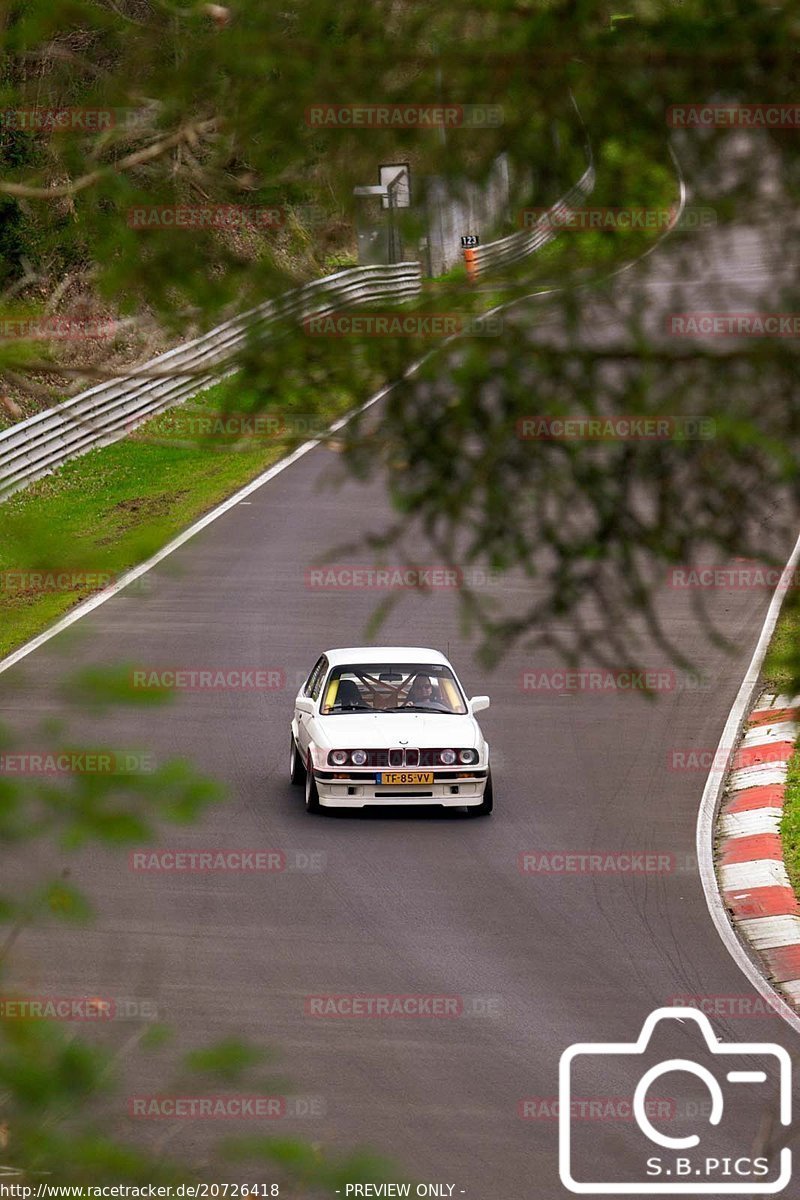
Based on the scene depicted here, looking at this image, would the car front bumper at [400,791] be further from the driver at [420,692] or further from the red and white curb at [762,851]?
the red and white curb at [762,851]

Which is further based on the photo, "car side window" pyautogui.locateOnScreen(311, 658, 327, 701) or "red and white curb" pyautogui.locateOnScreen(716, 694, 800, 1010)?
"car side window" pyautogui.locateOnScreen(311, 658, 327, 701)

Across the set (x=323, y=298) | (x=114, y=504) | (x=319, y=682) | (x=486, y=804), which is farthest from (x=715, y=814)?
(x=114, y=504)

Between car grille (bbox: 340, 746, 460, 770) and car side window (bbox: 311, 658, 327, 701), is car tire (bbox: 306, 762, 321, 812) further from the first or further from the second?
car side window (bbox: 311, 658, 327, 701)

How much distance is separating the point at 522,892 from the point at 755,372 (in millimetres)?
8944

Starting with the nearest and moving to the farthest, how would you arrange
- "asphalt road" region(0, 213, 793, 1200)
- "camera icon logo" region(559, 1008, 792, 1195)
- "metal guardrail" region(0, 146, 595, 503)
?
"metal guardrail" region(0, 146, 595, 503), "camera icon logo" region(559, 1008, 792, 1195), "asphalt road" region(0, 213, 793, 1200)

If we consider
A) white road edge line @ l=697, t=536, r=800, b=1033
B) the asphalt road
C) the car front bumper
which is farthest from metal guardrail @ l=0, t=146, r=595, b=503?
the car front bumper

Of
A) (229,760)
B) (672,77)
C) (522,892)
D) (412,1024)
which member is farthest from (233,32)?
(229,760)

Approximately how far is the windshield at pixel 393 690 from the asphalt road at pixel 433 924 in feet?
3.45

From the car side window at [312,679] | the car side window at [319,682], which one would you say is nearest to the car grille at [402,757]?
the car side window at [319,682]

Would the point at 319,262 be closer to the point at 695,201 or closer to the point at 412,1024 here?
the point at 695,201

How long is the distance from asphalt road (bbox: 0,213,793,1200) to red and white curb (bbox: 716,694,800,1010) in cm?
34

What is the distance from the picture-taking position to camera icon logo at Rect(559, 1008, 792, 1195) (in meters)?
8.50

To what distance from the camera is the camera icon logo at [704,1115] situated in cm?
850

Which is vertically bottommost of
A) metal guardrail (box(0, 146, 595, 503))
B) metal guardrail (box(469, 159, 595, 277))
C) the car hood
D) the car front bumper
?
the car front bumper
